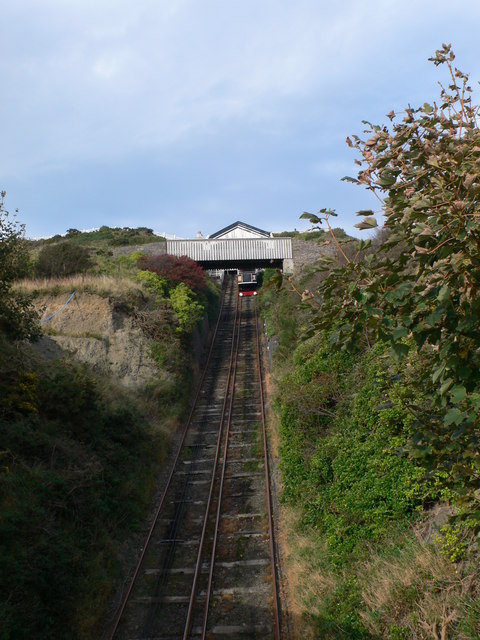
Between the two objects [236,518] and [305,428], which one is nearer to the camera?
[236,518]

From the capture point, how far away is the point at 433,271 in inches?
139

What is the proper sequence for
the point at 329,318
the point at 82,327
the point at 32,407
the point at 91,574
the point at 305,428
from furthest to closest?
the point at 82,327 < the point at 305,428 < the point at 32,407 < the point at 91,574 < the point at 329,318

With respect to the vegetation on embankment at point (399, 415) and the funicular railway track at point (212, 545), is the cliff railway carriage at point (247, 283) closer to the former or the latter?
the funicular railway track at point (212, 545)

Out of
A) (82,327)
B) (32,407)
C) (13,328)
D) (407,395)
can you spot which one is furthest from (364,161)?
(82,327)

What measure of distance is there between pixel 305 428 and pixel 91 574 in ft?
21.2

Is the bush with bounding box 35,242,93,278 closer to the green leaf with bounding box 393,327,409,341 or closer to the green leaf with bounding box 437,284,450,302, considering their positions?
the green leaf with bounding box 393,327,409,341

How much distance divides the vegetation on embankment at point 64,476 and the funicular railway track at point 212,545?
595 millimetres

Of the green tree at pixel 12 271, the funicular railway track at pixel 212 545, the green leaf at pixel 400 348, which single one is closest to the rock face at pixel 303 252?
the funicular railway track at pixel 212 545

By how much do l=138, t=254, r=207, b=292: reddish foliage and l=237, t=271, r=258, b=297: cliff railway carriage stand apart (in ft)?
27.2

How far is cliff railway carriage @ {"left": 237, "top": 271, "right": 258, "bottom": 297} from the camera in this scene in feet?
145

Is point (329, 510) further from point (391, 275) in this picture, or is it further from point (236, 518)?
point (391, 275)

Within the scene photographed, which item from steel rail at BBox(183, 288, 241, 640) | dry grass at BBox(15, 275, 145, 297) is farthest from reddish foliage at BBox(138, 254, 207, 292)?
dry grass at BBox(15, 275, 145, 297)

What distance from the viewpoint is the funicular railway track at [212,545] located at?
10055mm

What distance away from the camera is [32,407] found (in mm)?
12711
